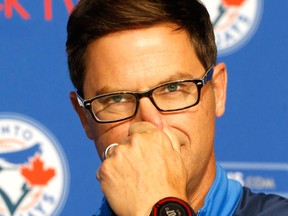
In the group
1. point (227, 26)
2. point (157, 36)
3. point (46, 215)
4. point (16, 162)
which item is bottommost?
point (46, 215)

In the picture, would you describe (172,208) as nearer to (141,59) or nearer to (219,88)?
(141,59)

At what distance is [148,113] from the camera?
5.09ft

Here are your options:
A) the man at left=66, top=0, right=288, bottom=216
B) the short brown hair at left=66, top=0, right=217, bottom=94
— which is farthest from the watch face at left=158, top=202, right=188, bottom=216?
the short brown hair at left=66, top=0, right=217, bottom=94

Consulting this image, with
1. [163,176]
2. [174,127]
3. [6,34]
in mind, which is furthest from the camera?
[6,34]

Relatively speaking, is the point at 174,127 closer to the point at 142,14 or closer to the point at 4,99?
the point at 142,14

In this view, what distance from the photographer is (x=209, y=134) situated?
5.47 feet

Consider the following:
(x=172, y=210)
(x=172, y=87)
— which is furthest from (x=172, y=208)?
(x=172, y=87)

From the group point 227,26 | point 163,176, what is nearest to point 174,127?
point 163,176

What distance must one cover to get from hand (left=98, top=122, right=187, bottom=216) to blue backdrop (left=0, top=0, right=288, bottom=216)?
1339 millimetres

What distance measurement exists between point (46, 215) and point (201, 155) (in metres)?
1.34

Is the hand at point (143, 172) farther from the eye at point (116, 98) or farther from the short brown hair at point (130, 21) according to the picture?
the short brown hair at point (130, 21)

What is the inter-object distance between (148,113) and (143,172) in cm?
18

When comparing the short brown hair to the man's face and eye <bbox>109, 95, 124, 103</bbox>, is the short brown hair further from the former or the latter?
eye <bbox>109, 95, 124, 103</bbox>

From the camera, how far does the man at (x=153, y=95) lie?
4.77 feet
